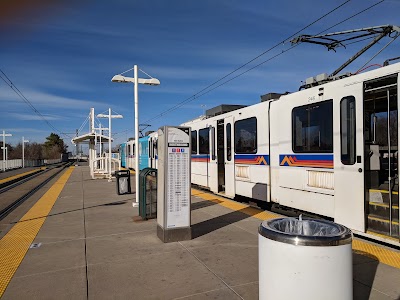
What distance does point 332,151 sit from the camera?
251 inches

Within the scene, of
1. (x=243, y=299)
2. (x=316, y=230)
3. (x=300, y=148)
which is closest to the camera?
(x=316, y=230)

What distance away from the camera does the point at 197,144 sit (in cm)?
1344

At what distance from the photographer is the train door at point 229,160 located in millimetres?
10461

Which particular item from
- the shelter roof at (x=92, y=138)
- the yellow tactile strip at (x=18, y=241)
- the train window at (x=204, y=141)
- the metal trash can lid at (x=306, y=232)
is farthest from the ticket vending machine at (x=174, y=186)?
the shelter roof at (x=92, y=138)

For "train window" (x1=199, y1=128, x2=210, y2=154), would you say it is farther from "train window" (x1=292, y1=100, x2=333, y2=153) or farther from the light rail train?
"train window" (x1=292, y1=100, x2=333, y2=153)

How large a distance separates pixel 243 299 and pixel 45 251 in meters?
3.68

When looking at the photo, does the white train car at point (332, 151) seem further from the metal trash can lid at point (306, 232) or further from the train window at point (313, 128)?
the metal trash can lid at point (306, 232)

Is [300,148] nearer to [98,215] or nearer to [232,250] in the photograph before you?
[232,250]

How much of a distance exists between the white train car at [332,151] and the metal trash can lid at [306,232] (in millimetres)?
2583

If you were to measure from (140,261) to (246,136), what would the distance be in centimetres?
553

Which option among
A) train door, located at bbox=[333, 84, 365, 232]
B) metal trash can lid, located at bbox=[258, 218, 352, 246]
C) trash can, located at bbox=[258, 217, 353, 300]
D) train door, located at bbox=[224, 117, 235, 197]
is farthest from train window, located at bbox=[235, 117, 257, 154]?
trash can, located at bbox=[258, 217, 353, 300]

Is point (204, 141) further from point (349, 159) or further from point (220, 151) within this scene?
point (349, 159)

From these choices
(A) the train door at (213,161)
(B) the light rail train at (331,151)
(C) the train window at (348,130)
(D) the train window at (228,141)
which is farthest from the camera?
(A) the train door at (213,161)

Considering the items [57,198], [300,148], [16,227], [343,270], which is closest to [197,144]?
[57,198]
